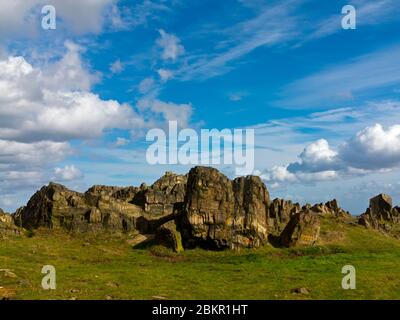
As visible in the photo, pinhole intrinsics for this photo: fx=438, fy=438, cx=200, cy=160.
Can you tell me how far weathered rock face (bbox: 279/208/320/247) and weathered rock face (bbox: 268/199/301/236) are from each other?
13.7 feet

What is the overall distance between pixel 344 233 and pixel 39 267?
5543 cm

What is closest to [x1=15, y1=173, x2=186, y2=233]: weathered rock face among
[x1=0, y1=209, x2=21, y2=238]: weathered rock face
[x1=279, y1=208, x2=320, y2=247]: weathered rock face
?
[x1=0, y1=209, x2=21, y2=238]: weathered rock face

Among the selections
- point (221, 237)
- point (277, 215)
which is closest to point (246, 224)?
point (221, 237)

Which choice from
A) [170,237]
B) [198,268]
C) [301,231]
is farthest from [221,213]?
[198,268]

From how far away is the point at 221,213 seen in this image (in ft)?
252

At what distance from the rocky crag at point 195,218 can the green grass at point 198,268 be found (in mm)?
2703

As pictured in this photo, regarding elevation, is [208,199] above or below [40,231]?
above

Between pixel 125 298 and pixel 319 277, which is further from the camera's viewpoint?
pixel 319 277

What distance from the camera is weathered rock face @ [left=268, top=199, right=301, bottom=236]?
85.6 metres

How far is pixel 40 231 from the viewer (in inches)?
3115

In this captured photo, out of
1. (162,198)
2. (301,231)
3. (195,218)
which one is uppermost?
(162,198)

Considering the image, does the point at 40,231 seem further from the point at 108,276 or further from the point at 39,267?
the point at 108,276

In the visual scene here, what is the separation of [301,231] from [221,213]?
47.1ft

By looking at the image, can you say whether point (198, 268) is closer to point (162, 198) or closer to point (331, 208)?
point (162, 198)
